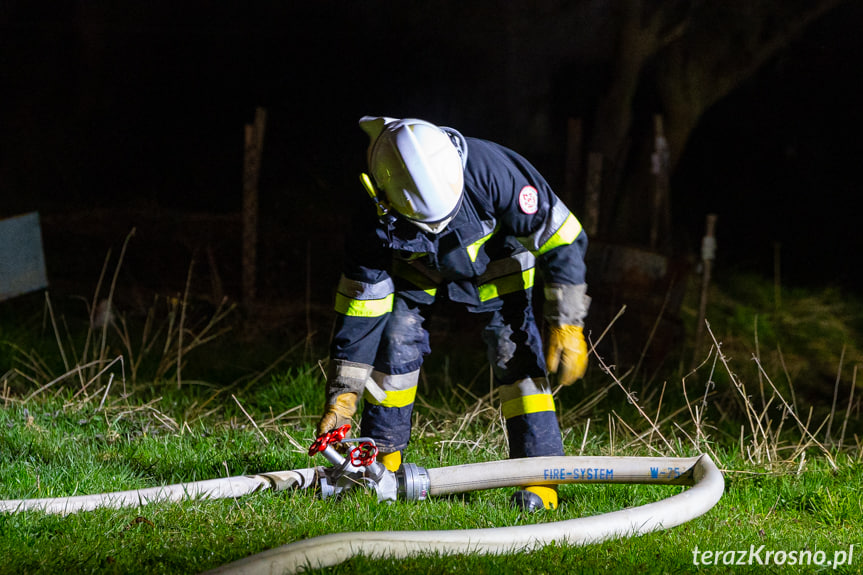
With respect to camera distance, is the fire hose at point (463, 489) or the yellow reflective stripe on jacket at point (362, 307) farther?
the yellow reflective stripe on jacket at point (362, 307)

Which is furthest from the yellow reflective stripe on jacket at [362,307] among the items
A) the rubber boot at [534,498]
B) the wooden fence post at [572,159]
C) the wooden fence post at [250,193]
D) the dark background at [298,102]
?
the dark background at [298,102]

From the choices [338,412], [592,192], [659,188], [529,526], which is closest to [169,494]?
[338,412]

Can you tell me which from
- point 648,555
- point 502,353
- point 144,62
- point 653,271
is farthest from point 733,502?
point 144,62

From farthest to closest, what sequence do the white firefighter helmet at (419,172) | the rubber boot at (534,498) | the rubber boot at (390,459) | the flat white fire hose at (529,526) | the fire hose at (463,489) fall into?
1. the rubber boot at (390,459)
2. the rubber boot at (534,498)
3. the white firefighter helmet at (419,172)
4. the fire hose at (463,489)
5. the flat white fire hose at (529,526)

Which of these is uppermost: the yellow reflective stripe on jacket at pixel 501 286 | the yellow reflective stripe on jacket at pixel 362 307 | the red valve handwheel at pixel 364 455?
the yellow reflective stripe on jacket at pixel 501 286

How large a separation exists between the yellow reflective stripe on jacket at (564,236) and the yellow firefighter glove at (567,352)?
0.31 metres

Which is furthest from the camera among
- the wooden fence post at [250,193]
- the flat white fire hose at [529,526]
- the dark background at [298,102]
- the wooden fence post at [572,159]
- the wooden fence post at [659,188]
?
the dark background at [298,102]

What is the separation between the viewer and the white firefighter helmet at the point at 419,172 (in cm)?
303

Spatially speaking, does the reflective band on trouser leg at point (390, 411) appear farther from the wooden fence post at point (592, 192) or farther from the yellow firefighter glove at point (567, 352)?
the wooden fence post at point (592, 192)

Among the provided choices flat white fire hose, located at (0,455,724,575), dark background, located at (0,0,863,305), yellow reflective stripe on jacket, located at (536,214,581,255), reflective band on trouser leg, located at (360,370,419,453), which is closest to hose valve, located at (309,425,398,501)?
flat white fire hose, located at (0,455,724,575)

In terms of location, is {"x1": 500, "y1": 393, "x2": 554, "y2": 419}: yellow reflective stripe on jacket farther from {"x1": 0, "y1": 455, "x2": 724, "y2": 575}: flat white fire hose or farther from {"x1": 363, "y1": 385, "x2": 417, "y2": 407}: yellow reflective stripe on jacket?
{"x1": 363, "y1": 385, "x2": 417, "y2": 407}: yellow reflective stripe on jacket

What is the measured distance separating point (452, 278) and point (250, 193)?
4050 mm

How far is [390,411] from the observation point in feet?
11.8

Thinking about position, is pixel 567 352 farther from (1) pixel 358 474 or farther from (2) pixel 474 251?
(1) pixel 358 474
